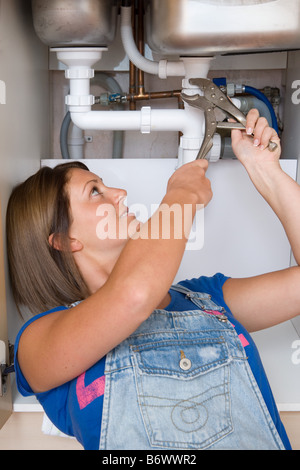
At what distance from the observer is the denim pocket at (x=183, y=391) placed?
83 cm

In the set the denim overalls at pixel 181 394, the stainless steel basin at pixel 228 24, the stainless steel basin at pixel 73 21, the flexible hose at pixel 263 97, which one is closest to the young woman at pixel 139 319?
the denim overalls at pixel 181 394

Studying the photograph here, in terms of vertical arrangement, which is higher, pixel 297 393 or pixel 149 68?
pixel 149 68

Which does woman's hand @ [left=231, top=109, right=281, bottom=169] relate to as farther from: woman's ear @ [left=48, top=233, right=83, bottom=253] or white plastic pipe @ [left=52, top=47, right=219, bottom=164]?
woman's ear @ [left=48, top=233, right=83, bottom=253]

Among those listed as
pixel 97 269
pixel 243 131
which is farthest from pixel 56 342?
pixel 243 131

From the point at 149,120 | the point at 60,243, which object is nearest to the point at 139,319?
the point at 60,243

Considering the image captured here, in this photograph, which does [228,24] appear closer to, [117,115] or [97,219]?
[117,115]

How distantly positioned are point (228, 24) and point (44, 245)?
0.57 meters

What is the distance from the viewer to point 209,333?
93 cm

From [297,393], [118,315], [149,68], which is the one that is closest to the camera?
[118,315]

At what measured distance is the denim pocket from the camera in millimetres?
826

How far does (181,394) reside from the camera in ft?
2.81
